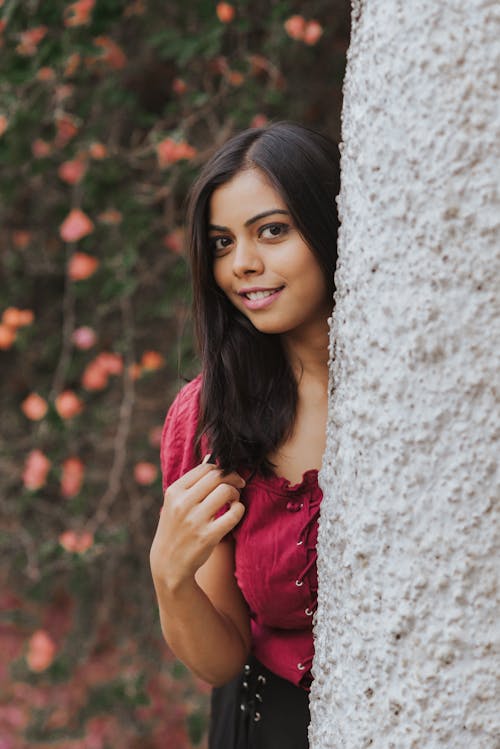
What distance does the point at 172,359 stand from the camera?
291cm

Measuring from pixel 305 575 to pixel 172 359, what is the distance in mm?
1612

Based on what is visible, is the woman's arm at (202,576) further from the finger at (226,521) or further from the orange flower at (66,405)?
the orange flower at (66,405)

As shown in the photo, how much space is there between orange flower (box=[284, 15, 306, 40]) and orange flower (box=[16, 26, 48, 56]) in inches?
26.9

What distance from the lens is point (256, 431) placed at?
143 centimetres

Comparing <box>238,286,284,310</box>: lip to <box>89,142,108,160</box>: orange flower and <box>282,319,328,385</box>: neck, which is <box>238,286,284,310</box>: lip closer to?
<box>282,319,328,385</box>: neck

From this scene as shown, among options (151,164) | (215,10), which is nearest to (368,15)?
(215,10)

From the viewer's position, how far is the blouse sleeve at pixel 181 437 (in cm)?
150

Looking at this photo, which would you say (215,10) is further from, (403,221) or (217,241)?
(403,221)

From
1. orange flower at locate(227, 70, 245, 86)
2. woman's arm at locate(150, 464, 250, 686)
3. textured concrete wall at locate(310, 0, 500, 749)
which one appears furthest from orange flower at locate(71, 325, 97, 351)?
textured concrete wall at locate(310, 0, 500, 749)

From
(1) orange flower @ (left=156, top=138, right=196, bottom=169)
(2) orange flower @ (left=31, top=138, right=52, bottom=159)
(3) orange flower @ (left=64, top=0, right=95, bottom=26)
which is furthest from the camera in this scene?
(2) orange flower @ (left=31, top=138, right=52, bottom=159)

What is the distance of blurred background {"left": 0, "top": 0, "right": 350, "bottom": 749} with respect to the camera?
2703mm

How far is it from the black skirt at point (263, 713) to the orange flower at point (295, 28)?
1800 mm

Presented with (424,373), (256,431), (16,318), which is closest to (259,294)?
(256,431)

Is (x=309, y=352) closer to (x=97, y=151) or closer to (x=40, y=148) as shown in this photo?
(x=97, y=151)
